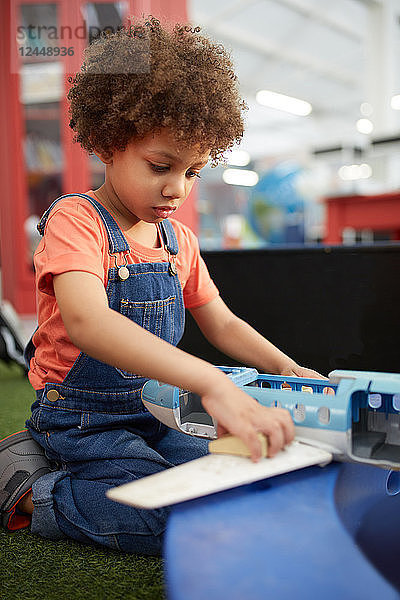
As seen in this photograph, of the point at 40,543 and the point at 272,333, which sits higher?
the point at 272,333

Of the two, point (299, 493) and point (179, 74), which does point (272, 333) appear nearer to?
point (179, 74)

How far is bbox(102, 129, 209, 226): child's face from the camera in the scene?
2.36ft

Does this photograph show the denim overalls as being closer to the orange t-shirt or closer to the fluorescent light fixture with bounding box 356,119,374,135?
the orange t-shirt

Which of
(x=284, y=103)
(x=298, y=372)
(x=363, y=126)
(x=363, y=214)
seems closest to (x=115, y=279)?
(x=298, y=372)

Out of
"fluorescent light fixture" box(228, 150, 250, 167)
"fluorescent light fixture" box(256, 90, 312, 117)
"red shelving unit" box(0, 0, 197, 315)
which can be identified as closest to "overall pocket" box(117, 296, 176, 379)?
"red shelving unit" box(0, 0, 197, 315)

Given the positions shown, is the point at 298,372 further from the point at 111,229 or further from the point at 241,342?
the point at 111,229

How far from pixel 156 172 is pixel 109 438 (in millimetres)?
340

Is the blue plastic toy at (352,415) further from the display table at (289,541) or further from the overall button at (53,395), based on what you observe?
the overall button at (53,395)

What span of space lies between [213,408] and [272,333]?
0.78 metres

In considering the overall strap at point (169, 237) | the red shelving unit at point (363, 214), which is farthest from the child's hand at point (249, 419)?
the red shelving unit at point (363, 214)

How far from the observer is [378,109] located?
493cm

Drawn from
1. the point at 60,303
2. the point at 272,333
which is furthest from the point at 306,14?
the point at 60,303

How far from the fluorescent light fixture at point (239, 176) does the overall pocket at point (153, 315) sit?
38.0 ft

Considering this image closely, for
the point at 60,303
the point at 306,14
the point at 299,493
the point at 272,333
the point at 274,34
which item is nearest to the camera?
the point at 299,493
